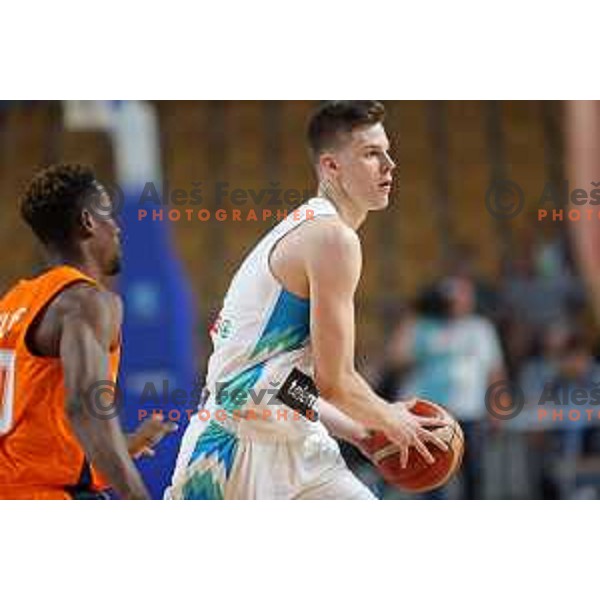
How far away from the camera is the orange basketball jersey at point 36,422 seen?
502cm

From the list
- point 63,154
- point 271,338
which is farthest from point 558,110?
point 271,338

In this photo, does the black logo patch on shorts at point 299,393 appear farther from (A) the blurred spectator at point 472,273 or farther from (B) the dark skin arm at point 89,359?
(A) the blurred spectator at point 472,273

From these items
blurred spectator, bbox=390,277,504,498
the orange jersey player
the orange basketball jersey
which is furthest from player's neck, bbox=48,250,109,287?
blurred spectator, bbox=390,277,504,498

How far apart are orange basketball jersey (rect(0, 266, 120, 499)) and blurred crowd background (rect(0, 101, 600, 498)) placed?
1.40 m

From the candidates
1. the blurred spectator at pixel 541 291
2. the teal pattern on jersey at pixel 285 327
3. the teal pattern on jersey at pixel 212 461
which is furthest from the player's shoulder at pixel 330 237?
the blurred spectator at pixel 541 291

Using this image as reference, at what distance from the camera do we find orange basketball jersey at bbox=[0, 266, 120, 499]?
5.02 meters

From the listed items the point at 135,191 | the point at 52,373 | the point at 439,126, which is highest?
the point at 439,126

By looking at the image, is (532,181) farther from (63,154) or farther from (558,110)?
(63,154)

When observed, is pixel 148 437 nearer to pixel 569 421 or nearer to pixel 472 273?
pixel 569 421

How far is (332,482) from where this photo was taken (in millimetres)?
5117

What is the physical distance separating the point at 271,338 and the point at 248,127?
5560 mm

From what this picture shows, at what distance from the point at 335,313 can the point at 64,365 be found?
0.95 metres

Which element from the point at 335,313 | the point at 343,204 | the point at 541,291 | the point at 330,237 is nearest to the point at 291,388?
the point at 335,313

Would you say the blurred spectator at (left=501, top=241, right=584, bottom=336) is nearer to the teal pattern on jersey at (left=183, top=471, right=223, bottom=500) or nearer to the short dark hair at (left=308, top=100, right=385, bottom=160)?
the short dark hair at (left=308, top=100, right=385, bottom=160)
